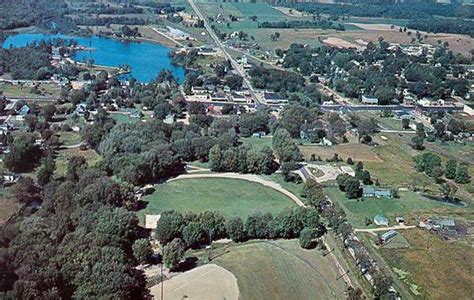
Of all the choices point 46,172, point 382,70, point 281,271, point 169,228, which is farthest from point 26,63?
point 281,271

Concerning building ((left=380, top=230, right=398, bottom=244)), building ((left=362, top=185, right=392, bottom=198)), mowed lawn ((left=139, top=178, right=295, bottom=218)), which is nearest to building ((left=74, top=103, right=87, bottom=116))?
mowed lawn ((left=139, top=178, right=295, bottom=218))

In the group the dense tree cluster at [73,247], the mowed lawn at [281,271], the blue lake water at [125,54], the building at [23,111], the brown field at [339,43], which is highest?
the dense tree cluster at [73,247]

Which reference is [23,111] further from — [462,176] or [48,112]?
[462,176]

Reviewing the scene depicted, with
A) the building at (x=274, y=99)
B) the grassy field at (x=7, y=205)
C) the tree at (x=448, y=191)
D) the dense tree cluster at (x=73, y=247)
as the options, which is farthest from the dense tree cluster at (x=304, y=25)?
the dense tree cluster at (x=73, y=247)

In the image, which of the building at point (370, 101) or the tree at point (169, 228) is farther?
the building at point (370, 101)

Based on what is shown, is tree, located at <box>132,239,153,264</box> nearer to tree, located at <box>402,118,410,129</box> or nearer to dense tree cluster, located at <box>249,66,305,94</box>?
tree, located at <box>402,118,410,129</box>

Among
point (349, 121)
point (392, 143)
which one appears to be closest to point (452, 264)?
point (392, 143)

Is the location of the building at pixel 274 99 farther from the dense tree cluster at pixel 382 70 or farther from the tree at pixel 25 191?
the tree at pixel 25 191
